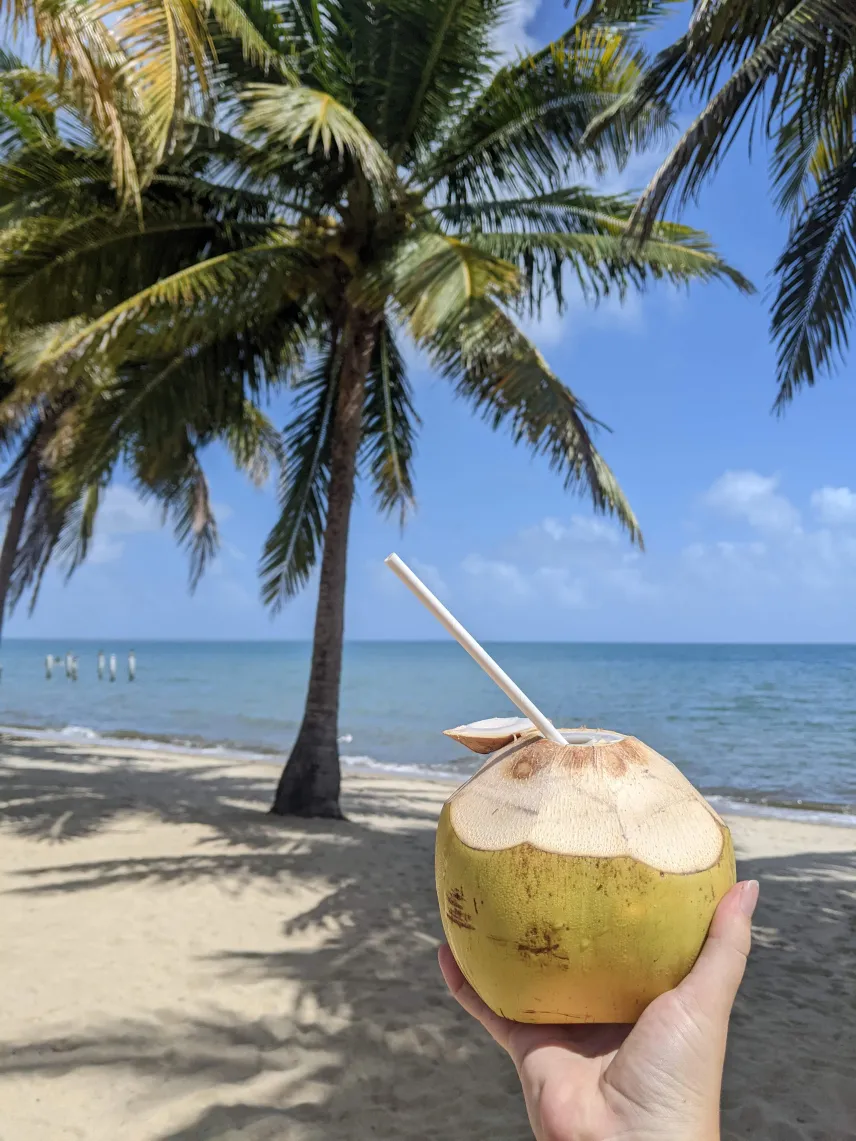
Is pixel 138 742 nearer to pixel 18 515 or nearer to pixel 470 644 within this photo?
pixel 18 515

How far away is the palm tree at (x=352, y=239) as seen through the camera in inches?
294

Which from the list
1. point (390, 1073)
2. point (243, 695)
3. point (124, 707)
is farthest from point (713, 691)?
point (390, 1073)

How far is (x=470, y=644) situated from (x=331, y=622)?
7286 mm

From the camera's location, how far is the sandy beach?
3521 millimetres

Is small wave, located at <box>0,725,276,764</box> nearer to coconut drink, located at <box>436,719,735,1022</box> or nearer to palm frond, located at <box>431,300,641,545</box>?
palm frond, located at <box>431,300,641,545</box>

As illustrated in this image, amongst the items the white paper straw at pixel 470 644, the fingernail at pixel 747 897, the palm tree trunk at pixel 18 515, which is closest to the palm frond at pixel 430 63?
the white paper straw at pixel 470 644

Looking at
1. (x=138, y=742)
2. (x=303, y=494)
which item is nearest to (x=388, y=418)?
(x=303, y=494)

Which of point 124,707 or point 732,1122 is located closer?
point 732,1122

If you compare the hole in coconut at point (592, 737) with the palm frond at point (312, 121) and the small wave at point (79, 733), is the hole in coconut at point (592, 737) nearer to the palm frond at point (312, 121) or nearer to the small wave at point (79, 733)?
the palm frond at point (312, 121)

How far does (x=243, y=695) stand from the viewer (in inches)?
1497

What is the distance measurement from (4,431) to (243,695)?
24.8 meters

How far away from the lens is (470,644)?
4.36 feet

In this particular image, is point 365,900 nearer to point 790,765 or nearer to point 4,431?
point 4,431

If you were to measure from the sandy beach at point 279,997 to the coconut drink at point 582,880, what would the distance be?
2611 mm
